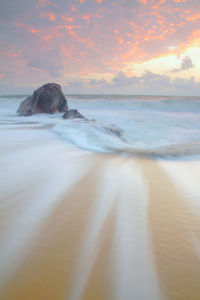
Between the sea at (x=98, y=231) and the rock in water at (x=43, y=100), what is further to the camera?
the rock in water at (x=43, y=100)

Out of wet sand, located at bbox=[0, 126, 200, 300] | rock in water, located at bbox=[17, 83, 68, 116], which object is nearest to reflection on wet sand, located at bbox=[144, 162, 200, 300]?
wet sand, located at bbox=[0, 126, 200, 300]

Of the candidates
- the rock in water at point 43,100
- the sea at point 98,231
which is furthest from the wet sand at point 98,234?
the rock in water at point 43,100

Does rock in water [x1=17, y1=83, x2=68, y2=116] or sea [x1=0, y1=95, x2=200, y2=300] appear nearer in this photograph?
sea [x1=0, y1=95, x2=200, y2=300]

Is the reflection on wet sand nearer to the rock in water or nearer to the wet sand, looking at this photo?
the wet sand

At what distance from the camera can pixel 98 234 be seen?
100cm

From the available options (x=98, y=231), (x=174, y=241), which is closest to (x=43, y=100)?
(x=98, y=231)

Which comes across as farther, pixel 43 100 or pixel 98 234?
pixel 43 100

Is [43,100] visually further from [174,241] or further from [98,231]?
[174,241]

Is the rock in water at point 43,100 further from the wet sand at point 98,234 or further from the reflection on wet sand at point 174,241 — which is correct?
the reflection on wet sand at point 174,241

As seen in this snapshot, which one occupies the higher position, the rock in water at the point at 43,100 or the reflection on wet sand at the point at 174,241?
the rock in water at the point at 43,100

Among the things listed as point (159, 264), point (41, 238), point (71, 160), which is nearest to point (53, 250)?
point (41, 238)

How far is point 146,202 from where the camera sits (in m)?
1.31

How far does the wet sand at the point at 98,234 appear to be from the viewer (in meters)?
0.73

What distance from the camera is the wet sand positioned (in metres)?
0.73
